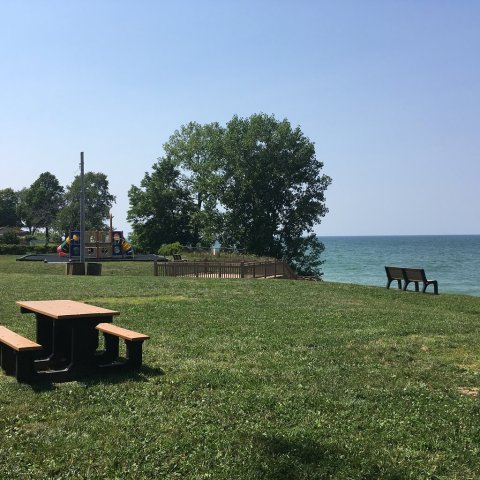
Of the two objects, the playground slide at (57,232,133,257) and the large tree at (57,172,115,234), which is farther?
the large tree at (57,172,115,234)

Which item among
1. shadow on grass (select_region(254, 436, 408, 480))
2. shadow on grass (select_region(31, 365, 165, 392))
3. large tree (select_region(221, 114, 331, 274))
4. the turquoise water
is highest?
large tree (select_region(221, 114, 331, 274))

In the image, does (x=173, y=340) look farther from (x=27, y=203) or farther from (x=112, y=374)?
(x=27, y=203)

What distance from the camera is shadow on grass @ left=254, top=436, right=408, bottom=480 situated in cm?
346

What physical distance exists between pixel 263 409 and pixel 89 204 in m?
92.4

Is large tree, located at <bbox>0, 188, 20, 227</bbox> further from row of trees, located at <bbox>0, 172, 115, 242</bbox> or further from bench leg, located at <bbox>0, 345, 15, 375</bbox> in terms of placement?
bench leg, located at <bbox>0, 345, 15, 375</bbox>

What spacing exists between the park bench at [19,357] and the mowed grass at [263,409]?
0.42 feet

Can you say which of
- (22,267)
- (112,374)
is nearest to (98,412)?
(112,374)

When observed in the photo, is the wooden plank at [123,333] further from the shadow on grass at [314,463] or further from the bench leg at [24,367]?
the shadow on grass at [314,463]

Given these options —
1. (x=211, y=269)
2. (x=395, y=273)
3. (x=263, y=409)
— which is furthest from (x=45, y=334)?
(x=211, y=269)

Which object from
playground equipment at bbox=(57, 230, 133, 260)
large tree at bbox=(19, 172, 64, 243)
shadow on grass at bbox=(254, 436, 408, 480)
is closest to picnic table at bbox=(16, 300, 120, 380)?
shadow on grass at bbox=(254, 436, 408, 480)

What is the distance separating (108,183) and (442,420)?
3946 inches

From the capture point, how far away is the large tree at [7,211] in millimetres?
115938

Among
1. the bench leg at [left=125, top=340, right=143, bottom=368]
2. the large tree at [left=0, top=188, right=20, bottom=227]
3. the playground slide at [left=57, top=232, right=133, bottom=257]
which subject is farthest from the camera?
the large tree at [left=0, top=188, right=20, bottom=227]

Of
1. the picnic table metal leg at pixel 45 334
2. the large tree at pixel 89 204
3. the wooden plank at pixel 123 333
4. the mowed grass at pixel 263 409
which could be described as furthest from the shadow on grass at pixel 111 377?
the large tree at pixel 89 204
